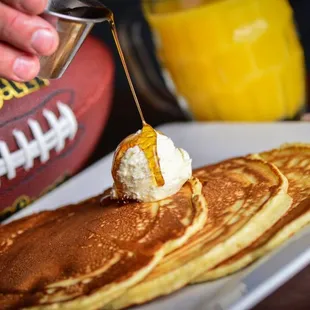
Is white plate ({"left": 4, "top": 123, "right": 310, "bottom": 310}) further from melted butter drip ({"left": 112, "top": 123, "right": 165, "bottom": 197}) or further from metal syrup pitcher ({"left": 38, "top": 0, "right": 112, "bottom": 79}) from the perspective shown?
metal syrup pitcher ({"left": 38, "top": 0, "right": 112, "bottom": 79})

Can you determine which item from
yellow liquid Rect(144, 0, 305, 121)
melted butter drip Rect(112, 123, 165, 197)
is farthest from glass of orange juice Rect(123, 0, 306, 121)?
melted butter drip Rect(112, 123, 165, 197)

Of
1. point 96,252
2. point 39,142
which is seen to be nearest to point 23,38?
point 96,252

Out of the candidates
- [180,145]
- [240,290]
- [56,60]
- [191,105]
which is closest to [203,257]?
[240,290]

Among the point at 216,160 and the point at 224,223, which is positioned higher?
the point at 224,223

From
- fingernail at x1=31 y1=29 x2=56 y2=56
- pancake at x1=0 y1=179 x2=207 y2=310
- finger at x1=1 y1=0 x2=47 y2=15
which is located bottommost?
pancake at x1=0 y1=179 x2=207 y2=310

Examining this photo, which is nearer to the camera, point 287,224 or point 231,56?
point 287,224

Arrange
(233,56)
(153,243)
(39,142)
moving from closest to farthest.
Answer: (153,243)
(39,142)
(233,56)

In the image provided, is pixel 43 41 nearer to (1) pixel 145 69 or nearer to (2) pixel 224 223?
(2) pixel 224 223
